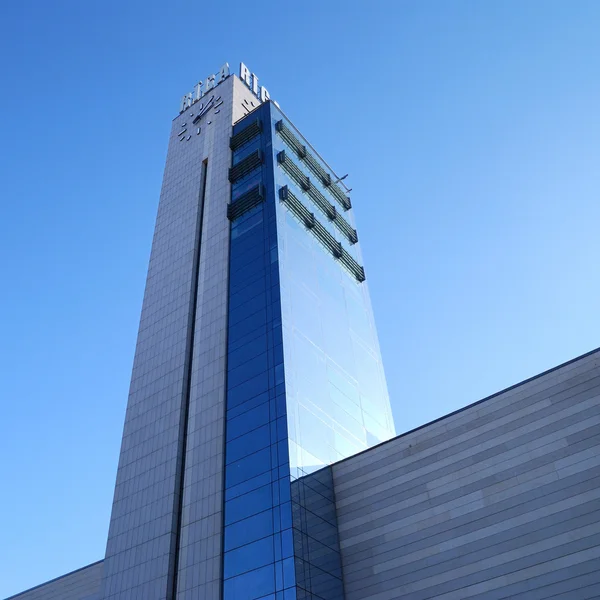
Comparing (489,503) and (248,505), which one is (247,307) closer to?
(248,505)

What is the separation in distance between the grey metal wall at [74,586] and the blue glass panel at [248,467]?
61.1 ft

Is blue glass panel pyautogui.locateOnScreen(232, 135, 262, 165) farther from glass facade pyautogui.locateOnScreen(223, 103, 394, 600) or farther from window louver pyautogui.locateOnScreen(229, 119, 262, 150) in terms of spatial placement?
window louver pyautogui.locateOnScreen(229, 119, 262, 150)

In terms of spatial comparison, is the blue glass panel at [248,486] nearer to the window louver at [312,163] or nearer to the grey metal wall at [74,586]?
the grey metal wall at [74,586]

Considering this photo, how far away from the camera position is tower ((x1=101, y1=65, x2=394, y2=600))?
1770 inches

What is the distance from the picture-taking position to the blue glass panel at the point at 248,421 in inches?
1959

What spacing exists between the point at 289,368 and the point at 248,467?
28.2 ft

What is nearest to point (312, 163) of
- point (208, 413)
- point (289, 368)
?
point (289, 368)

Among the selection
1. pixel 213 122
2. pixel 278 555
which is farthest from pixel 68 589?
pixel 213 122

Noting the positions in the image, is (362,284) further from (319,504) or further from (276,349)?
(319,504)

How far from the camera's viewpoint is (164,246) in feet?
248

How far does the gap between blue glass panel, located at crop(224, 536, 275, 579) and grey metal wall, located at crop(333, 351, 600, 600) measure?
5.80m

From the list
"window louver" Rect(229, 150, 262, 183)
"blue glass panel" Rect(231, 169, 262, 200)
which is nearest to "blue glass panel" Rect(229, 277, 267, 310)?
"blue glass panel" Rect(231, 169, 262, 200)

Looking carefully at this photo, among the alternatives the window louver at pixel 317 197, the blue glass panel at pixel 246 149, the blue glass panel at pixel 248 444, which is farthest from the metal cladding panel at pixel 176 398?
the window louver at pixel 317 197

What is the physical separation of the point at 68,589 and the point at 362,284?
4473 centimetres
